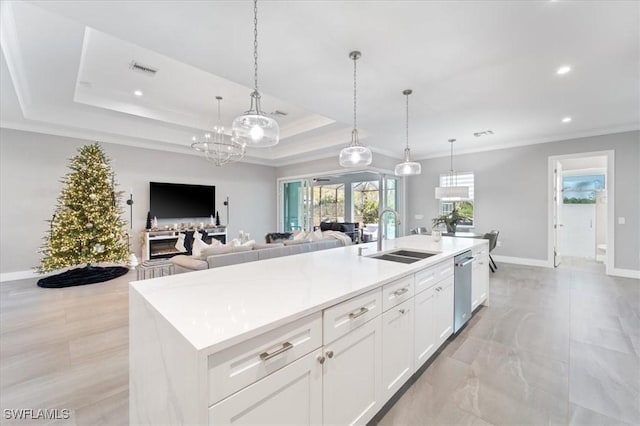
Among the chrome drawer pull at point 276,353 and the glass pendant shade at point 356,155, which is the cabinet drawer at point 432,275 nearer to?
the chrome drawer pull at point 276,353

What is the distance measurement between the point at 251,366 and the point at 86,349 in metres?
2.53

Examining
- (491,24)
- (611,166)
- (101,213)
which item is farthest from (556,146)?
(101,213)

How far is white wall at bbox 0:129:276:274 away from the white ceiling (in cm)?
34

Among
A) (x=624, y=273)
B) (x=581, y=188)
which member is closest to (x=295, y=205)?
(x=624, y=273)

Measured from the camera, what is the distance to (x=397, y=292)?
1724 mm

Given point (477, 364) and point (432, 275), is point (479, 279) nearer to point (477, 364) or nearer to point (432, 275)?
point (477, 364)

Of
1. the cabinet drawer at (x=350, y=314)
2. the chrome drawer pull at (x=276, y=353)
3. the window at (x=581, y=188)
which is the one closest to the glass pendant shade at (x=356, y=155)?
the cabinet drawer at (x=350, y=314)

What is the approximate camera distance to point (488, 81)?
3266 mm

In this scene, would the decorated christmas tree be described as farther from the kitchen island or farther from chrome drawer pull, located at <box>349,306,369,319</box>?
chrome drawer pull, located at <box>349,306,369,319</box>

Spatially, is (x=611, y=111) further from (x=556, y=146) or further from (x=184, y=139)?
(x=184, y=139)

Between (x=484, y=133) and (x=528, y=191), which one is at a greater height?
(x=484, y=133)

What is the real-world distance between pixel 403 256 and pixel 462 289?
693 millimetres

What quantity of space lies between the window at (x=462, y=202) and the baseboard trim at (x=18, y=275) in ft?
29.1

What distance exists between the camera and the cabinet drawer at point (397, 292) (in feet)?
5.36
